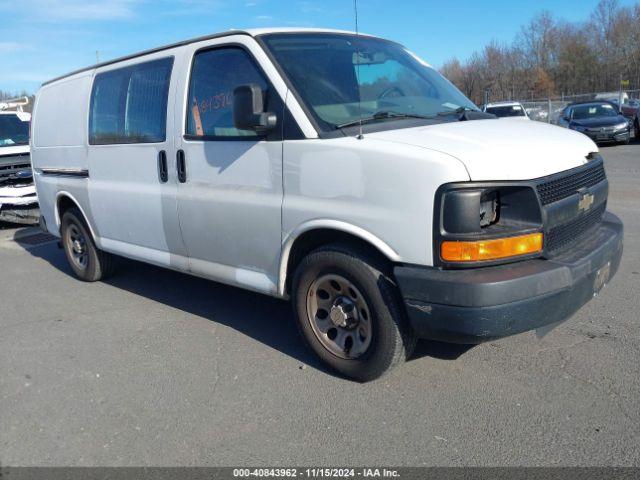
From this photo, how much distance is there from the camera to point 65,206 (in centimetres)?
632

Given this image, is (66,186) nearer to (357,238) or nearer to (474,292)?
(357,238)

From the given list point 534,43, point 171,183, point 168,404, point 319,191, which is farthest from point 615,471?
point 534,43

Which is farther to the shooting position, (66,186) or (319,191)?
(66,186)

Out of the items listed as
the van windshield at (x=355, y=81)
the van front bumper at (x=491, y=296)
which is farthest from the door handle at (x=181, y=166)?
the van front bumper at (x=491, y=296)

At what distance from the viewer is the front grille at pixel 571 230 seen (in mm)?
3166

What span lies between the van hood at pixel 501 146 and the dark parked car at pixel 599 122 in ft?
54.3

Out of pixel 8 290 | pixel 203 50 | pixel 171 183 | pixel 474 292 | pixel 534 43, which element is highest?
pixel 534 43

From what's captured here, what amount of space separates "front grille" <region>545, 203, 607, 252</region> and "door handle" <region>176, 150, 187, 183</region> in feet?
8.33

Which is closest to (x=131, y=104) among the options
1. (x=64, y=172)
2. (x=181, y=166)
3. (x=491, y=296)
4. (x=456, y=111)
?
(x=181, y=166)

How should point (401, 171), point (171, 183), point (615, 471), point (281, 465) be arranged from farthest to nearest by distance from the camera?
point (171, 183)
point (401, 171)
point (281, 465)
point (615, 471)

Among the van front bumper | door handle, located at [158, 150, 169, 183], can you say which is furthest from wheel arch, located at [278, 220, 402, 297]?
door handle, located at [158, 150, 169, 183]

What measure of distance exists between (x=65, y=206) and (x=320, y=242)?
3819mm

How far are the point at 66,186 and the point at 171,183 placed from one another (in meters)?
2.09

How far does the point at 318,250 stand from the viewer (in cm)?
354
